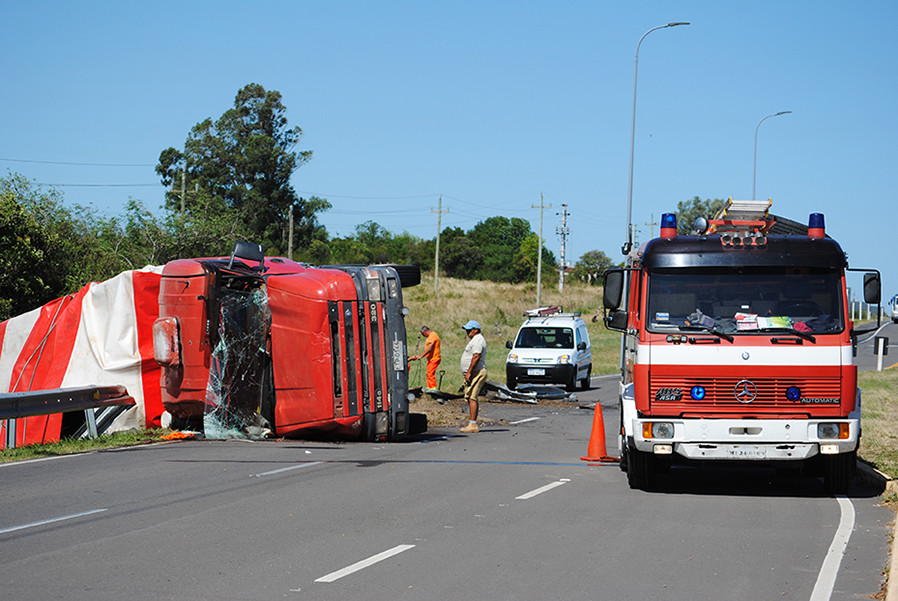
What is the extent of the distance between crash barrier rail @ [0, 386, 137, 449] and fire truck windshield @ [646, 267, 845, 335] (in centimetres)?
861

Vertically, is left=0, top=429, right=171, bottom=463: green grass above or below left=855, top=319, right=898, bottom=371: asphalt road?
above

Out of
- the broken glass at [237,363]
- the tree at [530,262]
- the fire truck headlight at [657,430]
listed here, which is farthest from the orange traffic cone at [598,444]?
the tree at [530,262]

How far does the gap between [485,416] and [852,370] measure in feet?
36.7

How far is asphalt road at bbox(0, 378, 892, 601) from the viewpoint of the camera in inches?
262

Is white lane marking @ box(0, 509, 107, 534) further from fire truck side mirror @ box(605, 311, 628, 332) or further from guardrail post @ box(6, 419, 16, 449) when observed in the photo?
guardrail post @ box(6, 419, 16, 449)

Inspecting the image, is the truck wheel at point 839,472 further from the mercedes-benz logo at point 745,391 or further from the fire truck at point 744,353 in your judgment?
the mercedes-benz logo at point 745,391

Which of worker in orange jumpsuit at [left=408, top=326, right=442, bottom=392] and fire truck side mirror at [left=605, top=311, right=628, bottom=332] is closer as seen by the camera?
fire truck side mirror at [left=605, top=311, right=628, bottom=332]

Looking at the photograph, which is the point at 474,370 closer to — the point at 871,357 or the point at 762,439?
the point at 762,439

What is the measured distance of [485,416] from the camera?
67.8ft

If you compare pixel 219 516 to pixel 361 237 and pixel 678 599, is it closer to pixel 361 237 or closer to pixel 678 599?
pixel 678 599

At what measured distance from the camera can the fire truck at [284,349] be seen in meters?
14.7

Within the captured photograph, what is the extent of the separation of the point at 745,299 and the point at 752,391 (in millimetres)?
996

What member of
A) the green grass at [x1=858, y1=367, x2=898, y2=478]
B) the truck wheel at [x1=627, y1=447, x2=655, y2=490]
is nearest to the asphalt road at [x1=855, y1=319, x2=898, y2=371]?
the green grass at [x1=858, y1=367, x2=898, y2=478]

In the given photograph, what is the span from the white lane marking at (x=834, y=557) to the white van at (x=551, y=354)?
57.2 feet
